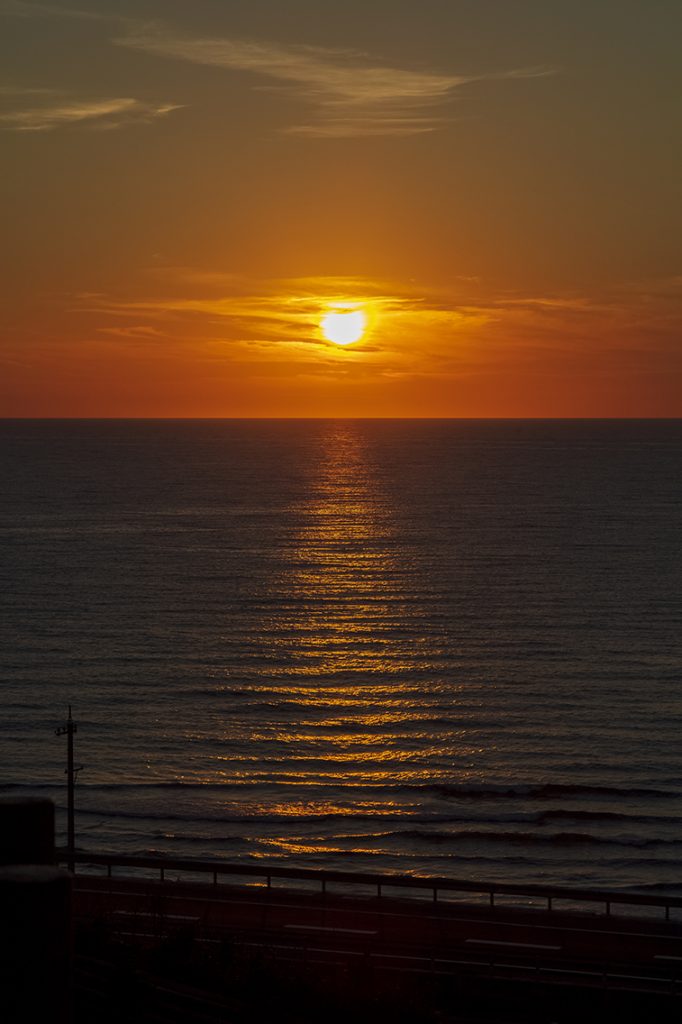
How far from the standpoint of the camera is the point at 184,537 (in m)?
123

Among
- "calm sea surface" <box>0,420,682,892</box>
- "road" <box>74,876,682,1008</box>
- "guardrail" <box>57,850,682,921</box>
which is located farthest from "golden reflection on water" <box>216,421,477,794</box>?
"guardrail" <box>57,850,682,921</box>

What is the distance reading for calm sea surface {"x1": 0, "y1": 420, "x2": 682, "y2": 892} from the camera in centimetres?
3862

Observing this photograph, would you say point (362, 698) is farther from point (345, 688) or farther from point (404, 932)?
point (404, 932)

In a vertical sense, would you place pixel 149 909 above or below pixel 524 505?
below

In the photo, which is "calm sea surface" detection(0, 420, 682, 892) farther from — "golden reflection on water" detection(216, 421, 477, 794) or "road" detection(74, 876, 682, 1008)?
"road" detection(74, 876, 682, 1008)

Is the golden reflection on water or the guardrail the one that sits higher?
the golden reflection on water

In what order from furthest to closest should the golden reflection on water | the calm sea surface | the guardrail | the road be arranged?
the golden reflection on water
the calm sea surface
the guardrail
the road

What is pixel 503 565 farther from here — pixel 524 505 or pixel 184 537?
pixel 524 505

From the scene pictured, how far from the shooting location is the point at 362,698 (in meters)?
57.3

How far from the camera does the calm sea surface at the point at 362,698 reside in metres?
38.6

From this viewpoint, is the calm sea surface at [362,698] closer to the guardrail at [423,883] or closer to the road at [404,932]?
the road at [404,932]

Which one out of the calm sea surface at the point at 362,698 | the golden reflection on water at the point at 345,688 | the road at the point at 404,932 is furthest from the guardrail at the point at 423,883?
the golden reflection on water at the point at 345,688

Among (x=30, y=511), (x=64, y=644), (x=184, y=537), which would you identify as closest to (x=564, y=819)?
(x=64, y=644)

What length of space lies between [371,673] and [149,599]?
27.8 m
